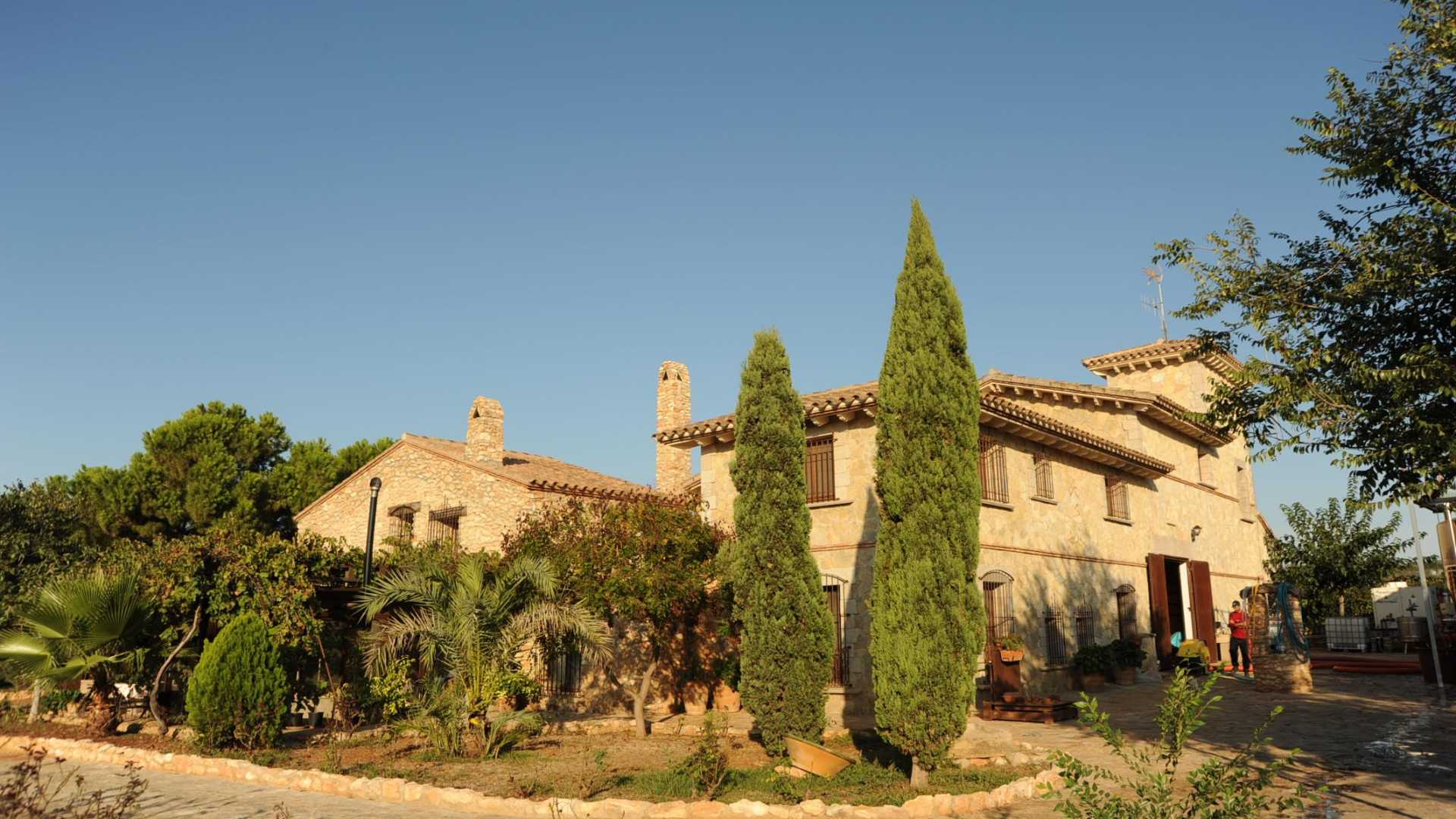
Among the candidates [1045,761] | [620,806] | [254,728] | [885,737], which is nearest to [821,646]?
[885,737]

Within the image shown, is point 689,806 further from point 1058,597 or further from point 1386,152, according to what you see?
point 1058,597

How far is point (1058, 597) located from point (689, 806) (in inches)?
488

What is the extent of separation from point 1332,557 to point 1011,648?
23042 mm

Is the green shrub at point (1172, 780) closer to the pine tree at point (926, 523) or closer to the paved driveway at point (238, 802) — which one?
the pine tree at point (926, 523)

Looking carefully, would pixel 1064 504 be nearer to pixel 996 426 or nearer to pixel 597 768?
pixel 996 426

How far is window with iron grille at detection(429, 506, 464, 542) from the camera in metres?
23.4

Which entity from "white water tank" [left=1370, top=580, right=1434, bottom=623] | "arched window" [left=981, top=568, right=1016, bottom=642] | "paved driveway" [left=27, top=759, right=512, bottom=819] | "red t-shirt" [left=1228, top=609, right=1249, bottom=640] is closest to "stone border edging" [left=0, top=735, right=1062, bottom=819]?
"paved driveway" [left=27, top=759, right=512, bottom=819]

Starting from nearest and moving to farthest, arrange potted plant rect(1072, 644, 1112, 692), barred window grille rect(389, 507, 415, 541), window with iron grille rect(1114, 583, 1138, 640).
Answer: potted plant rect(1072, 644, 1112, 692), window with iron grille rect(1114, 583, 1138, 640), barred window grille rect(389, 507, 415, 541)

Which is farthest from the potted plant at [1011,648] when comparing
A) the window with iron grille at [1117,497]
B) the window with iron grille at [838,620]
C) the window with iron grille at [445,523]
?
the window with iron grille at [445,523]

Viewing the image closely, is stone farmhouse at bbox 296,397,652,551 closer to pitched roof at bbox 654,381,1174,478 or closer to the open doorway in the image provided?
pitched roof at bbox 654,381,1174,478

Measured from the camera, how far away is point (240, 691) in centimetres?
1348

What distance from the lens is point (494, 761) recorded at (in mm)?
12750

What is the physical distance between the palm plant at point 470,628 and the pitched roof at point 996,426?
5.15 meters

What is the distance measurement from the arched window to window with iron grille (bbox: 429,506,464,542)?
13.0 meters
